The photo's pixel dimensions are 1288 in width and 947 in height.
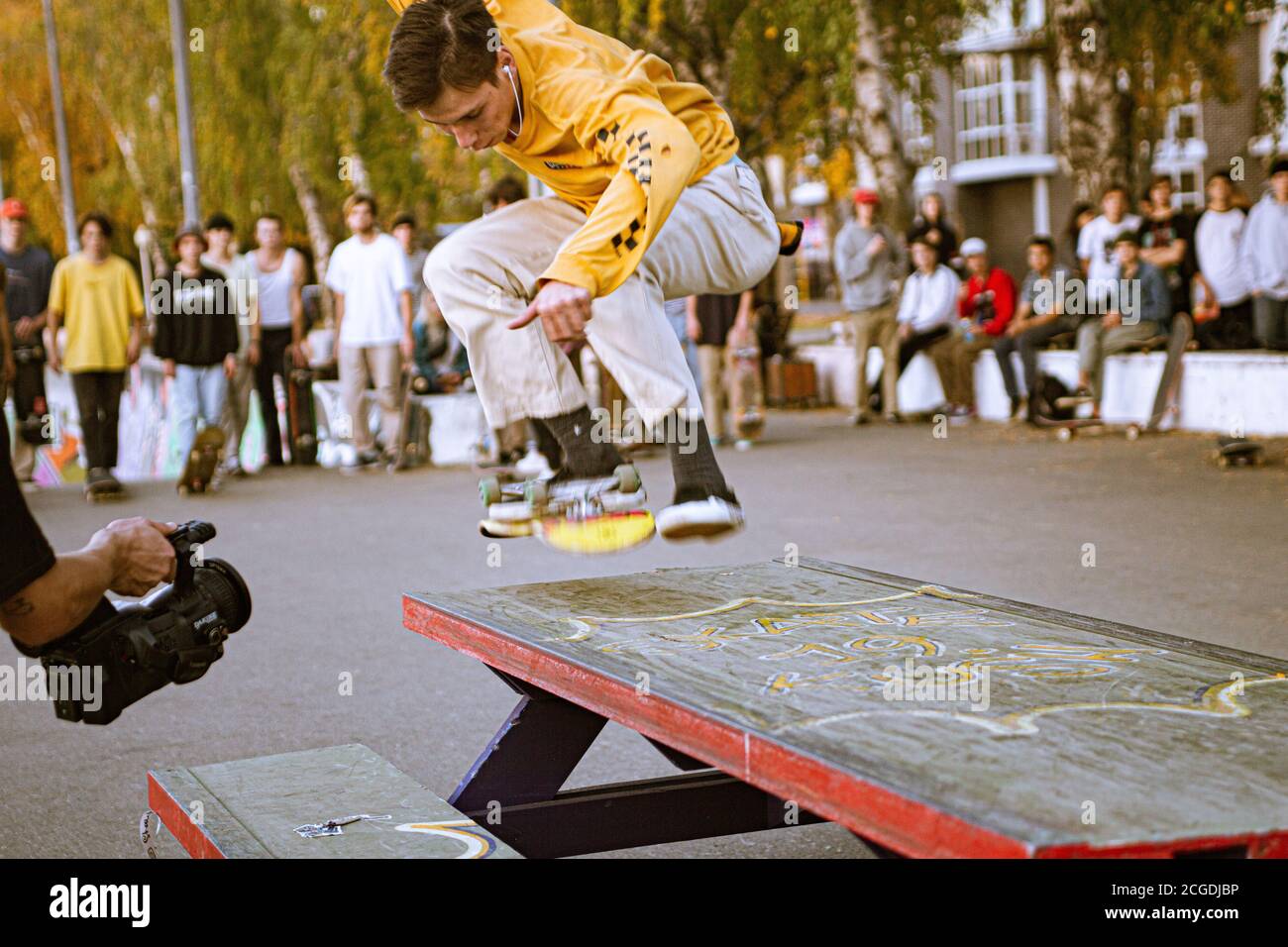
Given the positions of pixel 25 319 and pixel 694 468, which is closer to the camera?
pixel 694 468

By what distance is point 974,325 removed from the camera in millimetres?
16578

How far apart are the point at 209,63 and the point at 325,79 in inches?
223

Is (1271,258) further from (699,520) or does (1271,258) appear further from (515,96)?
(515,96)

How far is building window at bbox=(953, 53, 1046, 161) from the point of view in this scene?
154 ft

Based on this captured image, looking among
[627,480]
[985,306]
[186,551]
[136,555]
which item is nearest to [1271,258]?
[985,306]

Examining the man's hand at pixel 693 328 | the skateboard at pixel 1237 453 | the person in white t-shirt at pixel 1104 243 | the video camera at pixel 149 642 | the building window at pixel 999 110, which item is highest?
the building window at pixel 999 110

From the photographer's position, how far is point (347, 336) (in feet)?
44.9

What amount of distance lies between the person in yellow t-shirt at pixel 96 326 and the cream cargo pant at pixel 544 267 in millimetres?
8758

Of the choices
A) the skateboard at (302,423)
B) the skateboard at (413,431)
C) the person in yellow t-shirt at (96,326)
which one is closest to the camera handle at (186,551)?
the person in yellow t-shirt at (96,326)

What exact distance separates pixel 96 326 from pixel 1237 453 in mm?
9247

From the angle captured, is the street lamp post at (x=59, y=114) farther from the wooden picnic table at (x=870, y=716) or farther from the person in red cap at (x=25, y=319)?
the wooden picnic table at (x=870, y=716)

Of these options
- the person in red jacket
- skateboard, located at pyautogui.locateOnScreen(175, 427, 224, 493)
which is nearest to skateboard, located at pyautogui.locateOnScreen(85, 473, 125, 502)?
skateboard, located at pyautogui.locateOnScreen(175, 427, 224, 493)

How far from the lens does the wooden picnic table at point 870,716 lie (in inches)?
89.7
